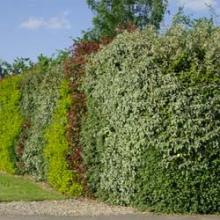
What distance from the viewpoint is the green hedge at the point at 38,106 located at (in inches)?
605

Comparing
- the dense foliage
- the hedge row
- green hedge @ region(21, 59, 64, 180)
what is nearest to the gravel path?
the dense foliage

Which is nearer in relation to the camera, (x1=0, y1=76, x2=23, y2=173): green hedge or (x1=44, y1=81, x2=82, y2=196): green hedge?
(x1=44, y1=81, x2=82, y2=196): green hedge

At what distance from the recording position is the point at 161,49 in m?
11.2

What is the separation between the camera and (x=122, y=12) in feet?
98.8

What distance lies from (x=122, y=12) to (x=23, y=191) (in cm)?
1665

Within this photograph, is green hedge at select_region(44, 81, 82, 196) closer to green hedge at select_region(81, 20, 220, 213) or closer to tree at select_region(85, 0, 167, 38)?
green hedge at select_region(81, 20, 220, 213)

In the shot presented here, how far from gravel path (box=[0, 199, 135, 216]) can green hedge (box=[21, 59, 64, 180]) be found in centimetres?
296

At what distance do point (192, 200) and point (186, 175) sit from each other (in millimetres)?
451

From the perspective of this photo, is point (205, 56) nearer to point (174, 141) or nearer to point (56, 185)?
point (174, 141)

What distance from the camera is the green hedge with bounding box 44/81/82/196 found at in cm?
1378

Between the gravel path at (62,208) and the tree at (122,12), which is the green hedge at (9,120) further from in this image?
the tree at (122,12)

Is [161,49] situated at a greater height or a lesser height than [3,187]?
greater

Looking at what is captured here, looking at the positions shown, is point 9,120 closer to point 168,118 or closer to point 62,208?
point 62,208

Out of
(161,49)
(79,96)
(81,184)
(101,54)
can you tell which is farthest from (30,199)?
(161,49)
